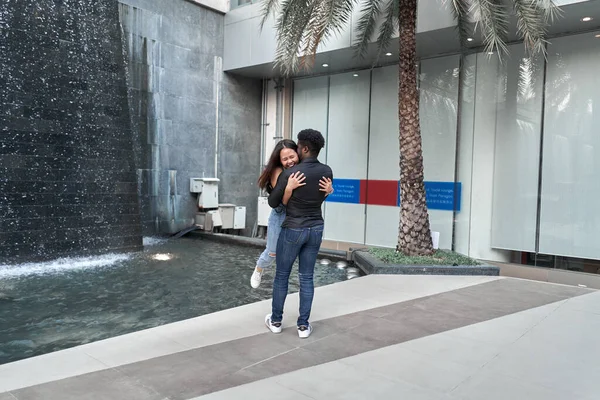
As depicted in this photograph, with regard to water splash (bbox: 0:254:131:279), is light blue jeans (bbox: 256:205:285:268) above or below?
above

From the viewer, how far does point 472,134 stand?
1137 cm

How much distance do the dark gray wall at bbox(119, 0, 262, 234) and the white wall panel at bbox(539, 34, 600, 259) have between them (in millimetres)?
8977

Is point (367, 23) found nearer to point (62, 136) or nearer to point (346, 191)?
point (346, 191)

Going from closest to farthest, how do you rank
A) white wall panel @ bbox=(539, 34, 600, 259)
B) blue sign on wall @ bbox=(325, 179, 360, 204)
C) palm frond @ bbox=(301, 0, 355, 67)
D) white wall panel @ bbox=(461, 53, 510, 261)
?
palm frond @ bbox=(301, 0, 355, 67) < white wall panel @ bbox=(539, 34, 600, 259) < white wall panel @ bbox=(461, 53, 510, 261) < blue sign on wall @ bbox=(325, 179, 360, 204)

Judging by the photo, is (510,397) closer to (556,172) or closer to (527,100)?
(556,172)

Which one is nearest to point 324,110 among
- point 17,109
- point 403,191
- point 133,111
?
point 133,111

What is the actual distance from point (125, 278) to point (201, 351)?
3.92 meters

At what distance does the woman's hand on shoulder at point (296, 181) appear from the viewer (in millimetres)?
4105

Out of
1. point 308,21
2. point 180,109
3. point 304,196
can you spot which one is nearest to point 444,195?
point 308,21

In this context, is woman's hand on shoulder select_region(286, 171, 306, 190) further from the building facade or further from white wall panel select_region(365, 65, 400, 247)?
white wall panel select_region(365, 65, 400, 247)

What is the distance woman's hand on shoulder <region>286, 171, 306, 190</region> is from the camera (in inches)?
162

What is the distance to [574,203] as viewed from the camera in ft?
32.3

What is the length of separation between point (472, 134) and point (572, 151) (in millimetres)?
2221

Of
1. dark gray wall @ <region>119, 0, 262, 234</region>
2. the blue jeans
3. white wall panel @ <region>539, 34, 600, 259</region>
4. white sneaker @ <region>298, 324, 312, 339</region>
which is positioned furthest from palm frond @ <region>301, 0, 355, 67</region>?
dark gray wall @ <region>119, 0, 262, 234</region>
